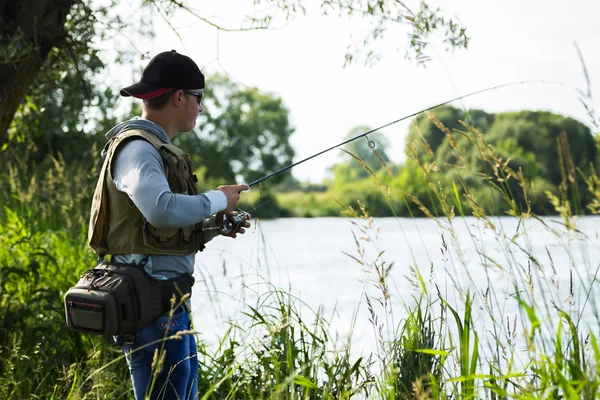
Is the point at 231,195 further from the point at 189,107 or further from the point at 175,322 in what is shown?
the point at 175,322

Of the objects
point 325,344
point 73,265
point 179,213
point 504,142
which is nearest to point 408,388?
point 325,344

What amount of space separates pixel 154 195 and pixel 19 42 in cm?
270

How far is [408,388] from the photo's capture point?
2770 millimetres

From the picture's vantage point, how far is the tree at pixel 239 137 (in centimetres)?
4528

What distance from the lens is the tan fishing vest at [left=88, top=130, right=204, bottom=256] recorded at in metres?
2.46

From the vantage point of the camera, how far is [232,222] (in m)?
2.62

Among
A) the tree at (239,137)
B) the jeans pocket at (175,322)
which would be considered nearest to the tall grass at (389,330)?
the jeans pocket at (175,322)

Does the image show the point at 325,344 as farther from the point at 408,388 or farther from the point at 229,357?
the point at 229,357

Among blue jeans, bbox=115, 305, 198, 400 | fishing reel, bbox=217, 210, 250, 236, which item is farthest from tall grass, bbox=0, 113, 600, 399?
fishing reel, bbox=217, 210, 250, 236

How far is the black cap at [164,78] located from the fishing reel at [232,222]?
0.50 meters

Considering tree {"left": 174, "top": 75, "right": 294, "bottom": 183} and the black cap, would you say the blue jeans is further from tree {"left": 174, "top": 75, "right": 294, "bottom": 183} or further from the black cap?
tree {"left": 174, "top": 75, "right": 294, "bottom": 183}

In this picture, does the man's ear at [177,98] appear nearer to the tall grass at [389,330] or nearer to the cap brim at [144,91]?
the cap brim at [144,91]

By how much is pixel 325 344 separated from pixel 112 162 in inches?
49.2

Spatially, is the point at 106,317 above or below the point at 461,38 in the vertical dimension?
below
